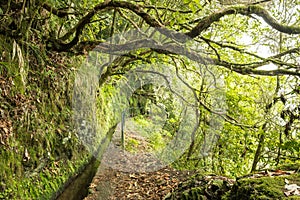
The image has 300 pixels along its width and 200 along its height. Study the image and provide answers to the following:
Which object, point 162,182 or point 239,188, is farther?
point 162,182

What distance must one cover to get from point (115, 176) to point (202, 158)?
84.3 inches

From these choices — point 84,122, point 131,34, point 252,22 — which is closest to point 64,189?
point 84,122

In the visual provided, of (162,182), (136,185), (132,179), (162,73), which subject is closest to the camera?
(162,182)

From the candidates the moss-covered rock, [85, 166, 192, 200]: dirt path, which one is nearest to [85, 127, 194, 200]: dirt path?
[85, 166, 192, 200]: dirt path

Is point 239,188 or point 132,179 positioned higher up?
point 239,188

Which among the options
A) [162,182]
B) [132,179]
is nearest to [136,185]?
[132,179]

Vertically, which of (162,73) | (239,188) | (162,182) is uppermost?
(162,73)

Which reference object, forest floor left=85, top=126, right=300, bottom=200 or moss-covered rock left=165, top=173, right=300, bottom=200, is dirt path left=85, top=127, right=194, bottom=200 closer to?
forest floor left=85, top=126, right=300, bottom=200

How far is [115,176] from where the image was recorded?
23.5 feet

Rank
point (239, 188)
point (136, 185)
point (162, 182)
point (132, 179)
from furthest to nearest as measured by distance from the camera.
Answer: point (132, 179), point (136, 185), point (162, 182), point (239, 188)

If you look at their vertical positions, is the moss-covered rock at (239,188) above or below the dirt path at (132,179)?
above

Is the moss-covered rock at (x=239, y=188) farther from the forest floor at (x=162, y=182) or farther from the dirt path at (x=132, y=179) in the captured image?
the dirt path at (x=132, y=179)

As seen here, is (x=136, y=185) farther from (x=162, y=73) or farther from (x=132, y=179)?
(x=162, y=73)

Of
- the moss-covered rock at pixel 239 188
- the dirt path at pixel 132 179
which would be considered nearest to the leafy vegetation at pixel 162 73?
the moss-covered rock at pixel 239 188
